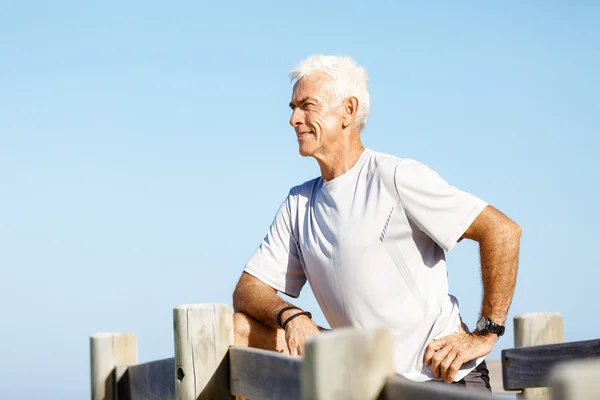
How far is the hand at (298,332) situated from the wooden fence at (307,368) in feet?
0.84

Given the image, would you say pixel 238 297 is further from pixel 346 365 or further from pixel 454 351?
pixel 346 365

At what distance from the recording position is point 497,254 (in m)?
3.88

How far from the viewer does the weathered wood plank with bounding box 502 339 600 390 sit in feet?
13.0

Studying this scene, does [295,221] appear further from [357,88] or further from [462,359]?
[462,359]

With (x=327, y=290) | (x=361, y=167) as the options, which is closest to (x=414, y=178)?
(x=361, y=167)

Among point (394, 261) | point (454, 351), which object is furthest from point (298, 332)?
point (454, 351)

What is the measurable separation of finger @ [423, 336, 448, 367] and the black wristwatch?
16 cm

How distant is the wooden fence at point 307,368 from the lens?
7.31 ft

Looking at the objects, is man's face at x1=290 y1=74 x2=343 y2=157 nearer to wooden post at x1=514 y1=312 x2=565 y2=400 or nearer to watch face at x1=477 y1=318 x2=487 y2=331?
watch face at x1=477 y1=318 x2=487 y2=331

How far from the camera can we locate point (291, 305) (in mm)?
4070

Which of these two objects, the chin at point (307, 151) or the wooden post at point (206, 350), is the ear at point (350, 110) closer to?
the chin at point (307, 151)

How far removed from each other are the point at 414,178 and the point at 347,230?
1.23ft

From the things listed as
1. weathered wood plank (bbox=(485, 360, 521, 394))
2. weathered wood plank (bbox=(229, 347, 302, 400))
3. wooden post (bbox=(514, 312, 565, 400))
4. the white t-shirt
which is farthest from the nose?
weathered wood plank (bbox=(485, 360, 521, 394))

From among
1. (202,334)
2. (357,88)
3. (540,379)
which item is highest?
(357,88)
